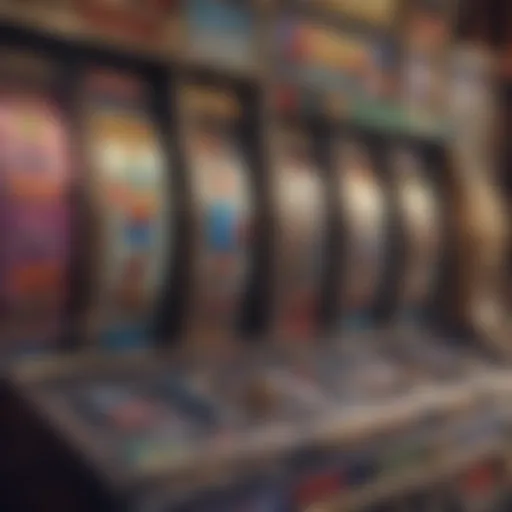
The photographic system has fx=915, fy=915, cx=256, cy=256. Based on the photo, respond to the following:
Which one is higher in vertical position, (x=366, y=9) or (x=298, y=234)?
(x=366, y=9)

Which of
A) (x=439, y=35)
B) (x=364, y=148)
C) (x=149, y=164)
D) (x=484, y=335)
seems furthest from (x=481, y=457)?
(x=439, y=35)

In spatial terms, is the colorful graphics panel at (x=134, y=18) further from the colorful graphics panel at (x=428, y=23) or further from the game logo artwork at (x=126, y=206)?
the colorful graphics panel at (x=428, y=23)

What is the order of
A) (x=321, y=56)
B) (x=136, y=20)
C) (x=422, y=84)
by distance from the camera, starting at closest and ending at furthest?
(x=136, y=20) → (x=321, y=56) → (x=422, y=84)

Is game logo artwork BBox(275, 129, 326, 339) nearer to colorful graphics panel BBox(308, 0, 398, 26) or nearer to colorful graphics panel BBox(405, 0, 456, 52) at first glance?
colorful graphics panel BBox(308, 0, 398, 26)

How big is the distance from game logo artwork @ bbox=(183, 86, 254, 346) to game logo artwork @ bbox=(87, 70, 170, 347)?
0.07 metres

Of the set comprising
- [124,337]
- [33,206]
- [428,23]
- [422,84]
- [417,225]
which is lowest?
[124,337]

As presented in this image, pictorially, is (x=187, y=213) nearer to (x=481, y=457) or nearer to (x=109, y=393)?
(x=109, y=393)

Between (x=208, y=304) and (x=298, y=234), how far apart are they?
0.73ft

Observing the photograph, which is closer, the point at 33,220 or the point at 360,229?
the point at 33,220

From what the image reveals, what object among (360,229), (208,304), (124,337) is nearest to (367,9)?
(360,229)

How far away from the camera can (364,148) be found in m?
1.82

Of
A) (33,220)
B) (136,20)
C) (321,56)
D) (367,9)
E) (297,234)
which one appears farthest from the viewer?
(367,9)

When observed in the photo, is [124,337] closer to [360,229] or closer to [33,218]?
[33,218]

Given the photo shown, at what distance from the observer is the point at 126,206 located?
130cm
